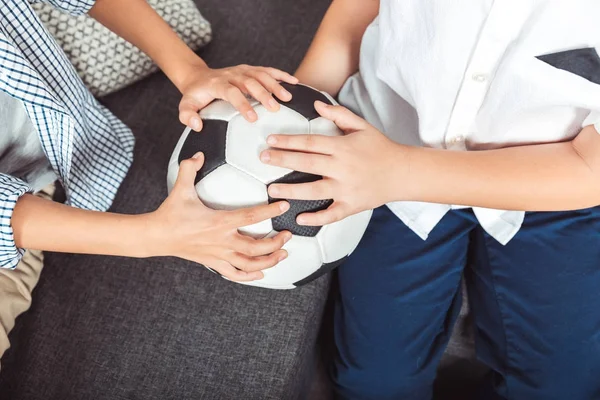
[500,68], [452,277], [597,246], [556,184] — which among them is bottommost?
[452,277]

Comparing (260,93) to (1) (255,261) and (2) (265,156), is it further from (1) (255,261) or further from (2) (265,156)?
(1) (255,261)

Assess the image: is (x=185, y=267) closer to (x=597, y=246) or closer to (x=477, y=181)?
(x=477, y=181)

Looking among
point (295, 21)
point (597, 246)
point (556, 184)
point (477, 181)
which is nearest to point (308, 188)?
point (477, 181)

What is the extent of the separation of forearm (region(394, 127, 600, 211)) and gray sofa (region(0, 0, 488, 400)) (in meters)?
0.33

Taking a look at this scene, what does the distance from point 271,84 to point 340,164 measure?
169mm

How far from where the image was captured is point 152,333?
1.04 m

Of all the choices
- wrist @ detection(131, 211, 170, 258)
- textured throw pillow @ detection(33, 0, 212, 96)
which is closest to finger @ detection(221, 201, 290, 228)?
wrist @ detection(131, 211, 170, 258)

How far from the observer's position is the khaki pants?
1000mm

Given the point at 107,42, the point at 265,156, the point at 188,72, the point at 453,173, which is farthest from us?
the point at 107,42

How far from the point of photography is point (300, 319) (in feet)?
3.39

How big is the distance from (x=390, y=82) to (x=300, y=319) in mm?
444

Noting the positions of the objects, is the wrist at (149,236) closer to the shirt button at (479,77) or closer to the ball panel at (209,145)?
the ball panel at (209,145)

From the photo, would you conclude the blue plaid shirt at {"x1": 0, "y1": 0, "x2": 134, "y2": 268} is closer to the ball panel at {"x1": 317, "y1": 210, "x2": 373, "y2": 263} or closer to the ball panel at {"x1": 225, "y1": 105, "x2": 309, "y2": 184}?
the ball panel at {"x1": 225, "y1": 105, "x2": 309, "y2": 184}

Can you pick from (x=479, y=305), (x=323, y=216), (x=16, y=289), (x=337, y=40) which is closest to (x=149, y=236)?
(x=323, y=216)
